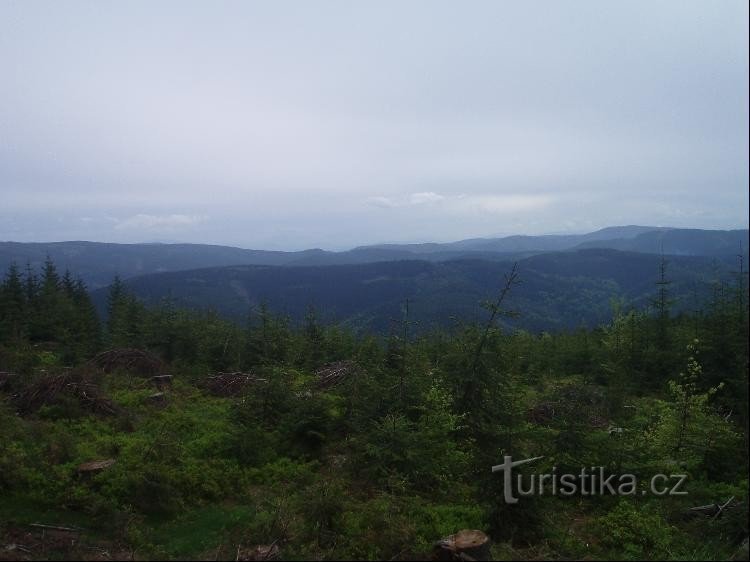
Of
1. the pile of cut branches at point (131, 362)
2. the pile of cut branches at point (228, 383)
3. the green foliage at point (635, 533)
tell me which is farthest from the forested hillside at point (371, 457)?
the pile of cut branches at point (131, 362)

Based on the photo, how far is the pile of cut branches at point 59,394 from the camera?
12.2m

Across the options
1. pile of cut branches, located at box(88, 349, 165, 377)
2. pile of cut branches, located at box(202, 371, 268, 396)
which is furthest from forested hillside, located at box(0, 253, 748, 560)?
pile of cut branches, located at box(88, 349, 165, 377)

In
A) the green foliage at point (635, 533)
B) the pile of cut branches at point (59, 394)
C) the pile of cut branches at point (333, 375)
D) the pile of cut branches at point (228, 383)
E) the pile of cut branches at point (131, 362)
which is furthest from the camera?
the pile of cut branches at point (131, 362)

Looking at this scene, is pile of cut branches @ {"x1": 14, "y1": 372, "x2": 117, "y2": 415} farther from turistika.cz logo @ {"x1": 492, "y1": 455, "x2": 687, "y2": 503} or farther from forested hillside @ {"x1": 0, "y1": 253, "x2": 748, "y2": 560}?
turistika.cz logo @ {"x1": 492, "y1": 455, "x2": 687, "y2": 503}

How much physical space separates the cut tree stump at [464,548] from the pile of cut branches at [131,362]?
46.5 feet

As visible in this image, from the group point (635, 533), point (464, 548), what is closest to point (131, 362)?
point (464, 548)

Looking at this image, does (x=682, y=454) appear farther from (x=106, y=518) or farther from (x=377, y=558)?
(x=106, y=518)

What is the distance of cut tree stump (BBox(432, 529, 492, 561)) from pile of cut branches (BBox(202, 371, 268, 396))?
36.1 ft

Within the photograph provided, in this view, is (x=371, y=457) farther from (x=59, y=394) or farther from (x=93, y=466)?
(x=59, y=394)

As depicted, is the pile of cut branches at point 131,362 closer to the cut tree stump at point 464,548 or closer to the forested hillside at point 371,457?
the forested hillside at point 371,457

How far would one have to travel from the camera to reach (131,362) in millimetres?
16953

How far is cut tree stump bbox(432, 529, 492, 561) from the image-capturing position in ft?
18.5

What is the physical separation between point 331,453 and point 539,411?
6.37m

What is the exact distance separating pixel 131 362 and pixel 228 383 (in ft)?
13.0
